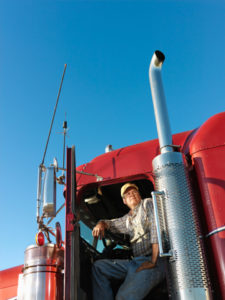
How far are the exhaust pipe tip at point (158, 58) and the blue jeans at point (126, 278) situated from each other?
176 centimetres

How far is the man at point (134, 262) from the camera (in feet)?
8.70

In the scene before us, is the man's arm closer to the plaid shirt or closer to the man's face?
the plaid shirt

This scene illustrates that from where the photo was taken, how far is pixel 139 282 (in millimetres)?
2645

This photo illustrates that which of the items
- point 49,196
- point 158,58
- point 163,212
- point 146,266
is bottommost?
point 146,266

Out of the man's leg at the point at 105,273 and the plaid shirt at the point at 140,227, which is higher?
the plaid shirt at the point at 140,227

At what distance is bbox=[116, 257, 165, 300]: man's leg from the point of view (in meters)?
2.60

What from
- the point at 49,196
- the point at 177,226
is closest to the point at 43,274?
the point at 49,196

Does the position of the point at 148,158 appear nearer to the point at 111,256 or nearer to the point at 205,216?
the point at 205,216

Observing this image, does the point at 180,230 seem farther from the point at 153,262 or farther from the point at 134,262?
the point at 134,262

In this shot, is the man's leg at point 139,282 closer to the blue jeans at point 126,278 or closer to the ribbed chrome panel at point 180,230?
the blue jeans at point 126,278

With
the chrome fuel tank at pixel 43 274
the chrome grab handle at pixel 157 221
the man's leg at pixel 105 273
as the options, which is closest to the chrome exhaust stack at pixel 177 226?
the chrome grab handle at pixel 157 221

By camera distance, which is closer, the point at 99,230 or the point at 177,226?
the point at 177,226

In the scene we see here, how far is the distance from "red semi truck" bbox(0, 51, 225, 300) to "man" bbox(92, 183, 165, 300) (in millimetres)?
157

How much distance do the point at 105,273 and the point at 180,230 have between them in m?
0.84
